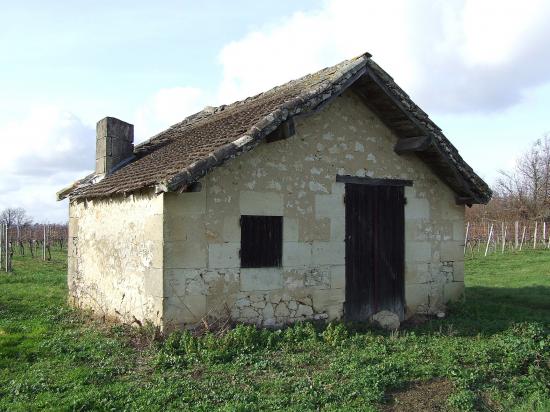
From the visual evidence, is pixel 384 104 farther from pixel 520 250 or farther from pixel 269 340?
pixel 520 250

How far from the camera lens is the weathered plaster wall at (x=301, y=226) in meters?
7.65

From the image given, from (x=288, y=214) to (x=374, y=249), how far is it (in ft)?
6.63

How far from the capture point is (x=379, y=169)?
31.8ft

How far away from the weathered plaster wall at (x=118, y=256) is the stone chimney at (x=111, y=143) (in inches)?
39.4

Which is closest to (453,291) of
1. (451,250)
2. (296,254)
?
(451,250)

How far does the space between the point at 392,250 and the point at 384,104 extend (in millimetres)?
2700

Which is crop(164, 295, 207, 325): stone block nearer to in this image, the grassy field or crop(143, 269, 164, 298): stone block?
crop(143, 269, 164, 298): stone block

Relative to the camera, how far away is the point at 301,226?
28.4 ft

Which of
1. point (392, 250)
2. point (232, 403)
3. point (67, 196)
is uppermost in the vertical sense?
point (67, 196)

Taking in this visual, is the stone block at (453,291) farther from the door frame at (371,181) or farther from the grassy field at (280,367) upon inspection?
the door frame at (371,181)

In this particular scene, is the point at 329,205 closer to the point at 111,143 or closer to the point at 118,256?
the point at 118,256

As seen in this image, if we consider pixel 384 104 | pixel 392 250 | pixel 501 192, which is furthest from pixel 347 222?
pixel 501 192

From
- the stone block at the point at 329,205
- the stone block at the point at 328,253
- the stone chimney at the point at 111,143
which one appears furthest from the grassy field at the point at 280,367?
the stone chimney at the point at 111,143

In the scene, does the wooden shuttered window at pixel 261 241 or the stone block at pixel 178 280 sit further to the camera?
the wooden shuttered window at pixel 261 241
